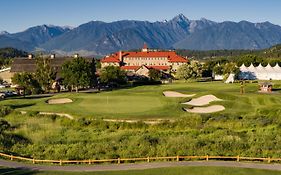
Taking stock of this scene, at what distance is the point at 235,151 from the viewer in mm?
33938

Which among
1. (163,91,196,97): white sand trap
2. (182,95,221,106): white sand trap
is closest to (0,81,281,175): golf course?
(182,95,221,106): white sand trap

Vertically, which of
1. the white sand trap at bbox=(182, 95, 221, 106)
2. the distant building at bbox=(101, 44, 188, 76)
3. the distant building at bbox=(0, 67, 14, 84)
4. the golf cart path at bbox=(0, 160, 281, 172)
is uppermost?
the distant building at bbox=(101, 44, 188, 76)

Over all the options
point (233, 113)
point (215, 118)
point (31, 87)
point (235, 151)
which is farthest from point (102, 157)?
point (31, 87)

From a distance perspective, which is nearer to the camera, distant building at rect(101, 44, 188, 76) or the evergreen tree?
the evergreen tree

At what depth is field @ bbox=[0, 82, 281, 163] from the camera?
34625 mm

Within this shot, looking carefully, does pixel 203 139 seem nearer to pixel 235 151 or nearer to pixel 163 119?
pixel 235 151

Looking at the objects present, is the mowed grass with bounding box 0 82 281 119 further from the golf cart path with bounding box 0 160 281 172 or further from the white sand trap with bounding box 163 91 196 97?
the golf cart path with bounding box 0 160 281 172

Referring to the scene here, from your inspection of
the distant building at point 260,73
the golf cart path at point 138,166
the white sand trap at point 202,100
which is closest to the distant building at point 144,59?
the distant building at point 260,73

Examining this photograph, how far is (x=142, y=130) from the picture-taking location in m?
46.1

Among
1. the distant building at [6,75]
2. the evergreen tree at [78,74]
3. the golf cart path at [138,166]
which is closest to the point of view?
the golf cart path at [138,166]

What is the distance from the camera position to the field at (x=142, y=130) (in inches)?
1363

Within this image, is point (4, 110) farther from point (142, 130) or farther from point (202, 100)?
point (202, 100)

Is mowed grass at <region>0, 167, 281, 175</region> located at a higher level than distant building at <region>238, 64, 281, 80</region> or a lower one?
lower

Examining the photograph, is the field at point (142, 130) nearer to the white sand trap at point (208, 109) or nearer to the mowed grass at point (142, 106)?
the mowed grass at point (142, 106)
